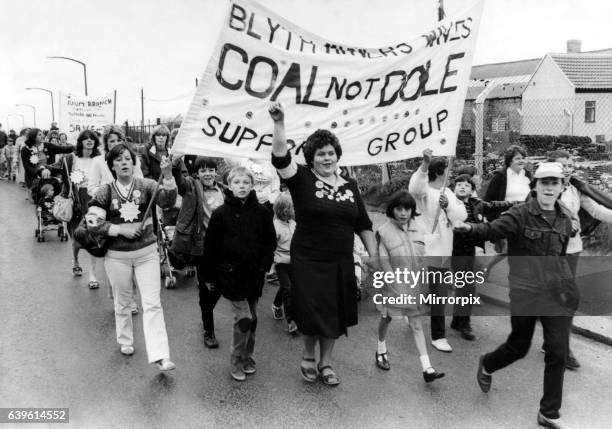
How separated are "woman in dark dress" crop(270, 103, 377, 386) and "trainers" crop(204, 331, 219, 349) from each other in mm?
1282

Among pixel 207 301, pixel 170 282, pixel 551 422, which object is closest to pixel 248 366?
pixel 207 301

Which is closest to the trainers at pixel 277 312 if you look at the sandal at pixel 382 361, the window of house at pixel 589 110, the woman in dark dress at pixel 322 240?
the sandal at pixel 382 361

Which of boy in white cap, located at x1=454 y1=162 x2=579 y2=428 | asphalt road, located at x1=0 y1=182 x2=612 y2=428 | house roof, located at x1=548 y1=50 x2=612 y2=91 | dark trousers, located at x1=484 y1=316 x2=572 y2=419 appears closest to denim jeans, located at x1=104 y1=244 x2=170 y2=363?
asphalt road, located at x1=0 y1=182 x2=612 y2=428

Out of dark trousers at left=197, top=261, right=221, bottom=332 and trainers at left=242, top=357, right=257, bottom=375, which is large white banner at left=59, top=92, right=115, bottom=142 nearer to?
dark trousers at left=197, top=261, right=221, bottom=332

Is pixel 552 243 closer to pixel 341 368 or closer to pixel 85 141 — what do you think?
pixel 341 368

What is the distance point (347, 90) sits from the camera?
17.2ft

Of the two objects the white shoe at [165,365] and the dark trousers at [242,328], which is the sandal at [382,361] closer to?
the dark trousers at [242,328]

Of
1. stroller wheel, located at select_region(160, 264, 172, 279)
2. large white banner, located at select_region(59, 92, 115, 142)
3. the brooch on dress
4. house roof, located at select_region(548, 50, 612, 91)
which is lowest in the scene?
stroller wheel, located at select_region(160, 264, 172, 279)

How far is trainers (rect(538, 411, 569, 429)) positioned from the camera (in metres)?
3.97

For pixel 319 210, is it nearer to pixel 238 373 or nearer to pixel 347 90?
pixel 347 90

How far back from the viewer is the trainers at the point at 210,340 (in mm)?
5508

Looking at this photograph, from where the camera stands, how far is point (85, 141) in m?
7.72

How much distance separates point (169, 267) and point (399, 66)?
158 inches

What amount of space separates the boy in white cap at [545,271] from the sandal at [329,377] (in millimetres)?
1381
